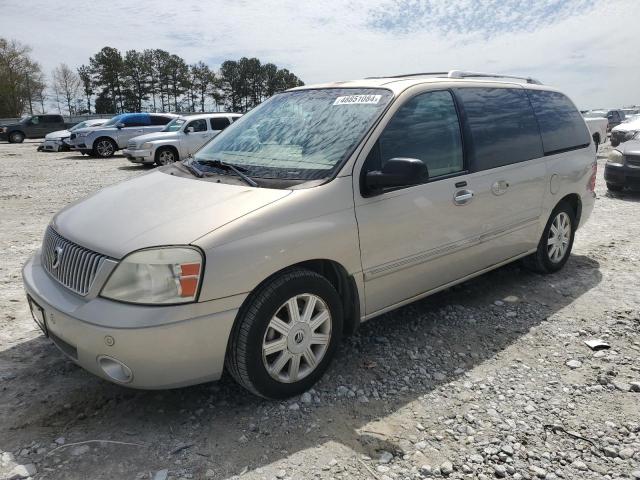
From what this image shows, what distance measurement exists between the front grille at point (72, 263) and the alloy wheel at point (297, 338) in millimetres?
940

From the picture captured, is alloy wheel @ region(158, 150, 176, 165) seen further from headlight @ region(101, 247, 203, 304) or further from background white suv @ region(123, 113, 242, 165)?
headlight @ region(101, 247, 203, 304)

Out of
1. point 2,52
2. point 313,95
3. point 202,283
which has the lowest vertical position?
point 202,283

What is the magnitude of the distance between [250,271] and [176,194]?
2.56 ft

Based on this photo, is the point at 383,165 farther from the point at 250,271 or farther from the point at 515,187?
the point at 515,187

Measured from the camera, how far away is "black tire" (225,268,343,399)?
2.62 m

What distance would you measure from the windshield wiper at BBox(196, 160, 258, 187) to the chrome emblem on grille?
1.08 meters

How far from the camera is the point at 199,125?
1631 cm

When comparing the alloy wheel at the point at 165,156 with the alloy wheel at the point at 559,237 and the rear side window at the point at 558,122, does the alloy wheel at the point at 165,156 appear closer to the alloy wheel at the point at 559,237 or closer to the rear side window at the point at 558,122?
the rear side window at the point at 558,122

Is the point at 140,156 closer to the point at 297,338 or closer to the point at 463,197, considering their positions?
the point at 463,197

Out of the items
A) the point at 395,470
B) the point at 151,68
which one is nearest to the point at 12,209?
the point at 395,470

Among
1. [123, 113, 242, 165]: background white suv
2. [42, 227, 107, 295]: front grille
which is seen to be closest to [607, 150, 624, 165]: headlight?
[42, 227, 107, 295]: front grille

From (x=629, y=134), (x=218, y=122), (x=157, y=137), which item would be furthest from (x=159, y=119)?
(x=629, y=134)

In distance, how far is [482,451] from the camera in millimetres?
2547

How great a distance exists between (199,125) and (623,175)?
1191 cm
